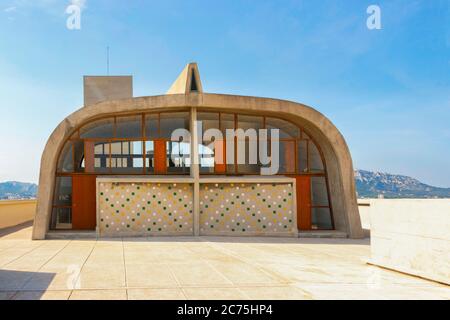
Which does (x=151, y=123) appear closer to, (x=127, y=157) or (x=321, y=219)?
(x=127, y=157)

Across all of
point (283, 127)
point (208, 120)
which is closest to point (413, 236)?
point (283, 127)

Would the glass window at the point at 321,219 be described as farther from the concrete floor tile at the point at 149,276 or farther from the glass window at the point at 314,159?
the concrete floor tile at the point at 149,276

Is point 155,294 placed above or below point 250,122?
below

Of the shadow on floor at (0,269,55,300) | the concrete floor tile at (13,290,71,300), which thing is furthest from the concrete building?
the concrete floor tile at (13,290,71,300)

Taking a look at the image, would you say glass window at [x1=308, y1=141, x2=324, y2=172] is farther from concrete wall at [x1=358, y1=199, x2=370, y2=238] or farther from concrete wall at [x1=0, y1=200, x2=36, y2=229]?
concrete wall at [x1=0, y1=200, x2=36, y2=229]

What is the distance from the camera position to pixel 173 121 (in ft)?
70.9

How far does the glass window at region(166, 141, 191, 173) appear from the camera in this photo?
21.9m

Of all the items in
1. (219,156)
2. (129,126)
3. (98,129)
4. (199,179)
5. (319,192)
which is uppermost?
(129,126)

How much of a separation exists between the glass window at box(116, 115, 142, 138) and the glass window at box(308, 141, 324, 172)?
28.5ft

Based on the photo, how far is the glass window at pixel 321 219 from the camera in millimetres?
21422

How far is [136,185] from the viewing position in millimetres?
18734

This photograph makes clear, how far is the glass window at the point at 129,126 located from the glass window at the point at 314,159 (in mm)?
8693

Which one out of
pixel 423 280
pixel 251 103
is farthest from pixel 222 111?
pixel 423 280

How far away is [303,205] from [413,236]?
11042mm
